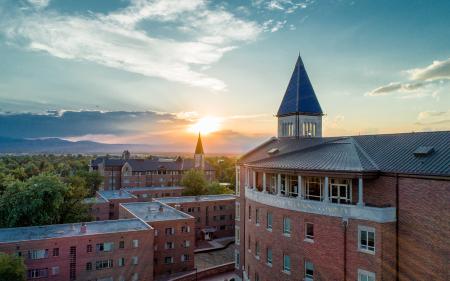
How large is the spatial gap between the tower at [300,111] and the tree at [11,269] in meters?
30.3

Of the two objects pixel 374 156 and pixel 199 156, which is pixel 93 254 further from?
pixel 199 156

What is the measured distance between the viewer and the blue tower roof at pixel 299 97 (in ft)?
136

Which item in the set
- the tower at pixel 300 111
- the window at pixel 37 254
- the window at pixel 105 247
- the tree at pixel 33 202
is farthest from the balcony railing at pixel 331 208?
the tree at pixel 33 202

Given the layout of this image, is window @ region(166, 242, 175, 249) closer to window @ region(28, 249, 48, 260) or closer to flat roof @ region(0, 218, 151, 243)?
flat roof @ region(0, 218, 151, 243)

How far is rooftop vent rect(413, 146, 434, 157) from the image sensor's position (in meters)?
22.0

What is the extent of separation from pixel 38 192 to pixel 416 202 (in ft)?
146

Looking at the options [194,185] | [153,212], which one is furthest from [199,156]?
[153,212]

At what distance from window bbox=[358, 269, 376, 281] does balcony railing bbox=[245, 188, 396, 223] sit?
3.40 m

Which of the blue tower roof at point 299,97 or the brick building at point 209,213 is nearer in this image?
the blue tower roof at point 299,97

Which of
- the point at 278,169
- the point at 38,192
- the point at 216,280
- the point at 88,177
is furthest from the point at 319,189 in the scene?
the point at 88,177

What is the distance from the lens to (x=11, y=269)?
93.4ft

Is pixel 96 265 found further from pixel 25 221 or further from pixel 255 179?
pixel 255 179

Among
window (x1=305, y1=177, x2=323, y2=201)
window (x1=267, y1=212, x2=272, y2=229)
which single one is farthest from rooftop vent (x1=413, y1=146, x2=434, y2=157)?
window (x1=267, y1=212, x2=272, y2=229)

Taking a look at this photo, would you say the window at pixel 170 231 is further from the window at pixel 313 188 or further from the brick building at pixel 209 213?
the window at pixel 313 188
